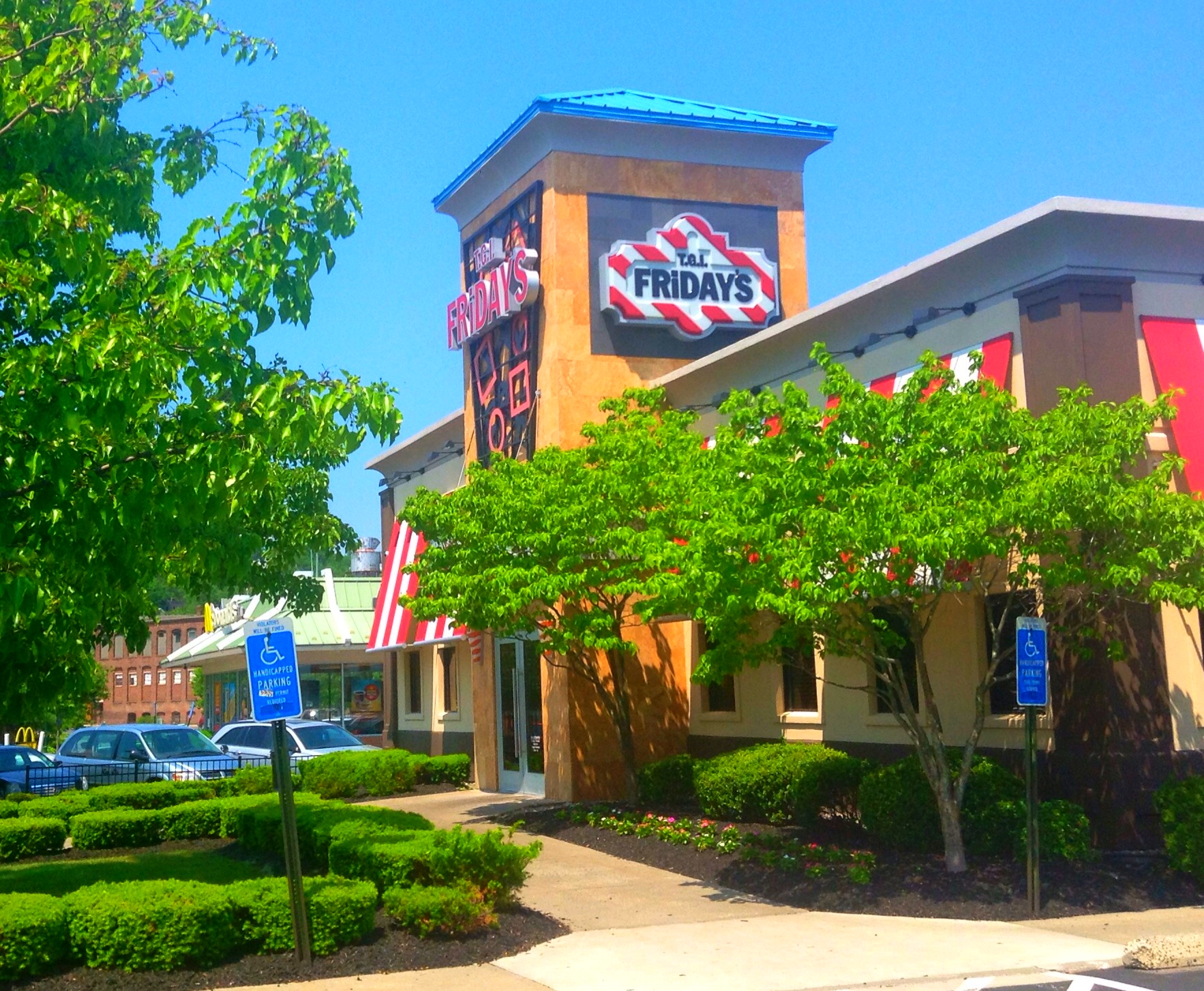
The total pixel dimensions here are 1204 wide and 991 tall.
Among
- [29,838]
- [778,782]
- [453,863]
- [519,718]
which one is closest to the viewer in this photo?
[453,863]

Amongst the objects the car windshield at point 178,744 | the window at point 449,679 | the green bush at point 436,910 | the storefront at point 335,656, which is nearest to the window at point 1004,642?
the green bush at point 436,910

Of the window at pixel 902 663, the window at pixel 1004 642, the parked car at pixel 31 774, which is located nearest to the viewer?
the window at pixel 1004 642

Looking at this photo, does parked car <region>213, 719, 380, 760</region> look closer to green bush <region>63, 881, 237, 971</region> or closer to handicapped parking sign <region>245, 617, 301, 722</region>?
green bush <region>63, 881, 237, 971</region>

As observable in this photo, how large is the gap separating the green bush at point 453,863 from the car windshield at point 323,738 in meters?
14.7

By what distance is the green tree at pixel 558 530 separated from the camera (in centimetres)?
1755

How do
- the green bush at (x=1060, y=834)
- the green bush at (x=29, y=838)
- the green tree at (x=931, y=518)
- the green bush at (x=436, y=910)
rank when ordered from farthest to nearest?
the green bush at (x=29, y=838), the green bush at (x=1060, y=834), the green tree at (x=931, y=518), the green bush at (x=436, y=910)

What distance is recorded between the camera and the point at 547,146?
22328 millimetres

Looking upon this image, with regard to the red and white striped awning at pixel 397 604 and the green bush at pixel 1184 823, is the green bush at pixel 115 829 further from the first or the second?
the green bush at pixel 1184 823

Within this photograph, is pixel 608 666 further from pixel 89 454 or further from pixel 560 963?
pixel 89 454

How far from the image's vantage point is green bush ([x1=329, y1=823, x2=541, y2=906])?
467 inches

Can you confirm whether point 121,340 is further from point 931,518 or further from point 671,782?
point 671,782

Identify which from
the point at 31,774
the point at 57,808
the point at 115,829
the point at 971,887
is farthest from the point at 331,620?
the point at 971,887

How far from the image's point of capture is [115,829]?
1833cm

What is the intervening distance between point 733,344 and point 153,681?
66113 mm
